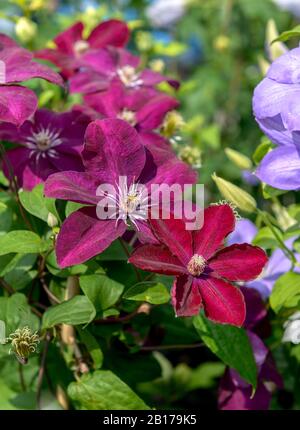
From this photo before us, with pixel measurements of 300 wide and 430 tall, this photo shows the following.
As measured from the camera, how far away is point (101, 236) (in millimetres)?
625

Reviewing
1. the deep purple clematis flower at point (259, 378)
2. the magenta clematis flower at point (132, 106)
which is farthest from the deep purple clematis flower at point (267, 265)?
the magenta clematis flower at point (132, 106)

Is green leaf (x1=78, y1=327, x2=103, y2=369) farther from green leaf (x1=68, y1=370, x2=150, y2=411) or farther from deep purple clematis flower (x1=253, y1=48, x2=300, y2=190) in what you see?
deep purple clematis flower (x1=253, y1=48, x2=300, y2=190)

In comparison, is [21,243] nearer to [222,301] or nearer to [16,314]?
[16,314]

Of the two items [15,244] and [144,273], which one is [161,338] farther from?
[15,244]

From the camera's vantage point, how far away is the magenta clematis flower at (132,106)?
0.85m

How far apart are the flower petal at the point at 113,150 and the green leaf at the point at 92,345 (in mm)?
157

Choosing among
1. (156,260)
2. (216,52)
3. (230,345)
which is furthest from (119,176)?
(216,52)

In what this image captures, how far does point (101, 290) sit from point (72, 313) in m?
0.04

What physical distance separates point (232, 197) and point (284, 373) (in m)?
0.42

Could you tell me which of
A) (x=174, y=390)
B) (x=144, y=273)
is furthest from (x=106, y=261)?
(x=174, y=390)

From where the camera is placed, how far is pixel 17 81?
0.69 m

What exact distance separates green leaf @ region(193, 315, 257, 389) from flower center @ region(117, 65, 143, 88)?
36 cm
